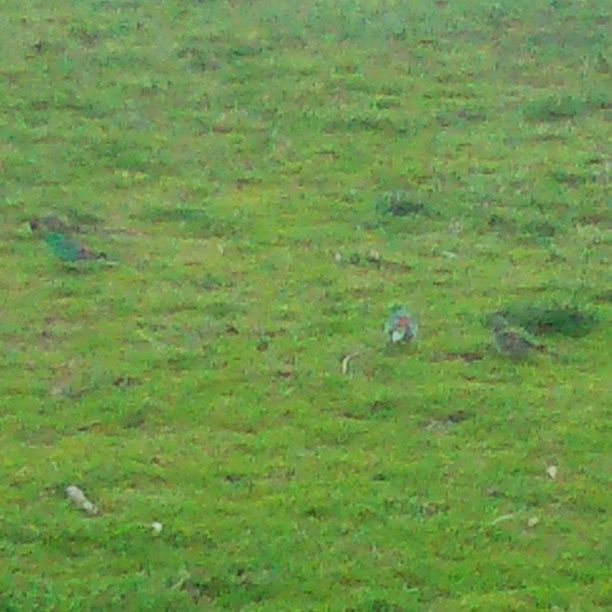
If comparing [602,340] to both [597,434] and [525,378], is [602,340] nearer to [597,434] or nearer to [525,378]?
[525,378]

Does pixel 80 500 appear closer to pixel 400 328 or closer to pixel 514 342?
pixel 400 328

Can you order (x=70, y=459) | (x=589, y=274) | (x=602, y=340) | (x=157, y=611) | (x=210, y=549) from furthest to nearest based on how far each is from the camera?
(x=589, y=274)
(x=602, y=340)
(x=70, y=459)
(x=210, y=549)
(x=157, y=611)

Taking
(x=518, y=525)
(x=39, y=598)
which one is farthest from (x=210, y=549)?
(x=518, y=525)

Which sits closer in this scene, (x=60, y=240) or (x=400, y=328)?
(x=400, y=328)

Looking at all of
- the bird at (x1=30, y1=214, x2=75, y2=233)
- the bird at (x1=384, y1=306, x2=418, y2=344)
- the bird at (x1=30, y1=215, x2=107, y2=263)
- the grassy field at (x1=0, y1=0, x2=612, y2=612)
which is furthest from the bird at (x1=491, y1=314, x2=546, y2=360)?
the bird at (x1=30, y1=214, x2=75, y2=233)

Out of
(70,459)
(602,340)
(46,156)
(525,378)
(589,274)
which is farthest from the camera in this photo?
(46,156)

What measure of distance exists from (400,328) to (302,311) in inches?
28.6

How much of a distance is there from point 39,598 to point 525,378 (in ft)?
10.5

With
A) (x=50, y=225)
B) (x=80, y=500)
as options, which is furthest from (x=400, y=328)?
(x=50, y=225)

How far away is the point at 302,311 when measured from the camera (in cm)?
932

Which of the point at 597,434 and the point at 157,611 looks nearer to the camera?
the point at 157,611

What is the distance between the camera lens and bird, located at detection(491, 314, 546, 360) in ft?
A: 28.6

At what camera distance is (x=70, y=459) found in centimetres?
732

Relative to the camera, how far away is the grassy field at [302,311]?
657 cm
